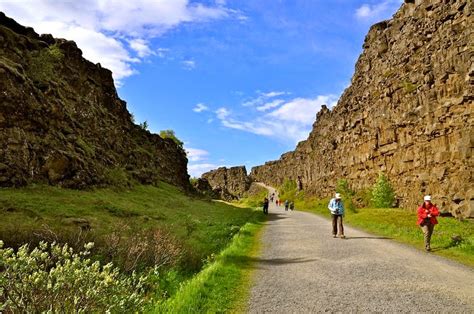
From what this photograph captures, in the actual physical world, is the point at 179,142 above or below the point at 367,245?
above

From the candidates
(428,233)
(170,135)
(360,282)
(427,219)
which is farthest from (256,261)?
(170,135)

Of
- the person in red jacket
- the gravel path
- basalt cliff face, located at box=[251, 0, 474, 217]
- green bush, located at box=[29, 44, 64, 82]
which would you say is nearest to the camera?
the gravel path

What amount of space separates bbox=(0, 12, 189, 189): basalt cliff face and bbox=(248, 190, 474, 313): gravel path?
26714 mm

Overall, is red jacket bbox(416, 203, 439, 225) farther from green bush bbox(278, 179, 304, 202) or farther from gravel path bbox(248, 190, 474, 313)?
green bush bbox(278, 179, 304, 202)

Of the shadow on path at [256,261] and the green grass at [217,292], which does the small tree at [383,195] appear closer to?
the shadow on path at [256,261]

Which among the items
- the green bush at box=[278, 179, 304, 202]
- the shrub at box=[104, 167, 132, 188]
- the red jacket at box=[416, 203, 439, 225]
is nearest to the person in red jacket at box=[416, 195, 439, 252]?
the red jacket at box=[416, 203, 439, 225]

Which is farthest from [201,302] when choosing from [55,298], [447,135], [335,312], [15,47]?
[15,47]

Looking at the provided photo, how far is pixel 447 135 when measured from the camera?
120 feet

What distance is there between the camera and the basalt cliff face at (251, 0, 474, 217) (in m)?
34.9

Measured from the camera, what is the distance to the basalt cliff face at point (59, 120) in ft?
115

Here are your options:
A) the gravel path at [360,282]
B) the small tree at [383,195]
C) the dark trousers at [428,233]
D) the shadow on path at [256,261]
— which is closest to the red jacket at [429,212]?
the dark trousers at [428,233]

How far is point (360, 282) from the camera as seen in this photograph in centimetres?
1005

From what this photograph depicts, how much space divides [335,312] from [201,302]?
2831 millimetres

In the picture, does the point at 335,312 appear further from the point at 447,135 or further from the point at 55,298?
the point at 447,135
